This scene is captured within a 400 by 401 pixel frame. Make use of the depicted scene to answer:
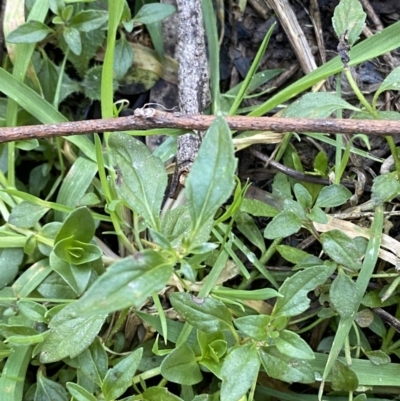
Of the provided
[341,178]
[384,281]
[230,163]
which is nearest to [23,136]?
[230,163]

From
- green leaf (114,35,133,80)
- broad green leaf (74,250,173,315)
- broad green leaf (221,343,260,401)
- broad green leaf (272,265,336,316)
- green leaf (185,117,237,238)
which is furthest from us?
green leaf (114,35,133,80)

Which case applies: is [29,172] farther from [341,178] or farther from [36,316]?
[341,178]

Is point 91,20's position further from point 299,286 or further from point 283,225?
point 299,286

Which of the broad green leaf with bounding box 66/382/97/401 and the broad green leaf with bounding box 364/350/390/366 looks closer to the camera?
the broad green leaf with bounding box 66/382/97/401

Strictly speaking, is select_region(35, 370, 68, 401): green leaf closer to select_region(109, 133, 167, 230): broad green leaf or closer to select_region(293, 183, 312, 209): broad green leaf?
select_region(109, 133, 167, 230): broad green leaf

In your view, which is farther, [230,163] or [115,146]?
[115,146]

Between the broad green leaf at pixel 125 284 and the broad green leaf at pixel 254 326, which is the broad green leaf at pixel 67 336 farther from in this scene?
the broad green leaf at pixel 125 284

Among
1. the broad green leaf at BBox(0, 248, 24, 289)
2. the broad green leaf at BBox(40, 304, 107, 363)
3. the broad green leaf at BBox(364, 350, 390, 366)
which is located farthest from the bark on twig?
the broad green leaf at BBox(364, 350, 390, 366)
